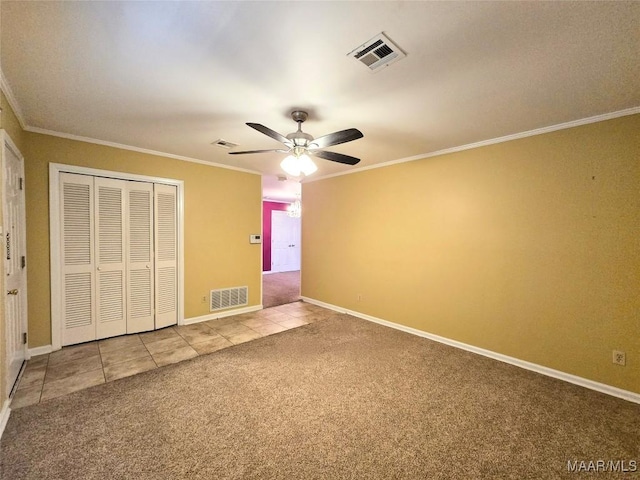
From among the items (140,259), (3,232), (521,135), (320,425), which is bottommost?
(320,425)

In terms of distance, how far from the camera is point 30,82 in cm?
204

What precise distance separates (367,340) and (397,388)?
1120 millimetres

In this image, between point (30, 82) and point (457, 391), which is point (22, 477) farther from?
point (457, 391)

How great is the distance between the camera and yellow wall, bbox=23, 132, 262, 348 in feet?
9.86

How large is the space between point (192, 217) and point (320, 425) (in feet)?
11.2

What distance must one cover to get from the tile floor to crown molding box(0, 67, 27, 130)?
8.14 ft

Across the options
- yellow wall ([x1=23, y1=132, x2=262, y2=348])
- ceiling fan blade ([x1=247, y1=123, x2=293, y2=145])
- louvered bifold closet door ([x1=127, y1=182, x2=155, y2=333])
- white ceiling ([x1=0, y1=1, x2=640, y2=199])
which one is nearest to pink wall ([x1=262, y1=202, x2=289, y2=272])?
yellow wall ([x1=23, y1=132, x2=262, y2=348])

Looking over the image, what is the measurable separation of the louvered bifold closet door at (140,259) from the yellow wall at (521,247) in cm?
320

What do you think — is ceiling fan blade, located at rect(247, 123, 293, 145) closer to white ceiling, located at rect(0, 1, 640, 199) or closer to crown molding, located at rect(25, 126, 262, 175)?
white ceiling, located at rect(0, 1, 640, 199)

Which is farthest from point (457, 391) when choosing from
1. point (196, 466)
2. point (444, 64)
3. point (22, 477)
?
point (22, 477)

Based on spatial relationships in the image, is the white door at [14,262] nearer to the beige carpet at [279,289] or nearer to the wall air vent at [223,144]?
the wall air vent at [223,144]

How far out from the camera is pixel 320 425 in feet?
6.49

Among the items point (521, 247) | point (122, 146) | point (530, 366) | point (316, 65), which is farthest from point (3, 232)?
point (530, 366)

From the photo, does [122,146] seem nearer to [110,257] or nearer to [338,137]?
[110,257]
